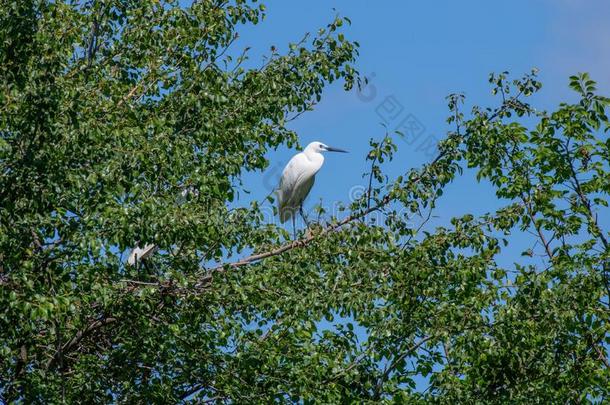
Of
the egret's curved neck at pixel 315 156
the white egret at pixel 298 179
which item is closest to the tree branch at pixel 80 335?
the white egret at pixel 298 179

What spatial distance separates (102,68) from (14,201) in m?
3.16

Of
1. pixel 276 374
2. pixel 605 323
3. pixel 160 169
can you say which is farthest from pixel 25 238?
pixel 605 323

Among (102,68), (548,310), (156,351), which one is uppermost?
(102,68)

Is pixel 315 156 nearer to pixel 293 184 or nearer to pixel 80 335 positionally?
pixel 293 184

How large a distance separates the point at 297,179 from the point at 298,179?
1 centimetres

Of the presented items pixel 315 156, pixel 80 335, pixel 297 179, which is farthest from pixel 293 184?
pixel 80 335

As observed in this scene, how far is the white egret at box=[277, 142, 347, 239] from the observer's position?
15.0m

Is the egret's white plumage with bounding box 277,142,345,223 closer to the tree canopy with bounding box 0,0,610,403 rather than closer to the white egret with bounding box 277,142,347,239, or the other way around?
the white egret with bounding box 277,142,347,239

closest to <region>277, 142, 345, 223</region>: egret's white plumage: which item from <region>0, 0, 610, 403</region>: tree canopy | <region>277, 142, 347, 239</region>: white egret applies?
<region>277, 142, 347, 239</region>: white egret

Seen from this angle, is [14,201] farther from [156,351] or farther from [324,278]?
[324,278]

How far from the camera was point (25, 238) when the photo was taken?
808 cm

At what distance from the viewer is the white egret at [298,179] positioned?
1502cm

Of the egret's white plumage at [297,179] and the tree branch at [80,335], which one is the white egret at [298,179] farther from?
the tree branch at [80,335]

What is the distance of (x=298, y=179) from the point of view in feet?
49.3
